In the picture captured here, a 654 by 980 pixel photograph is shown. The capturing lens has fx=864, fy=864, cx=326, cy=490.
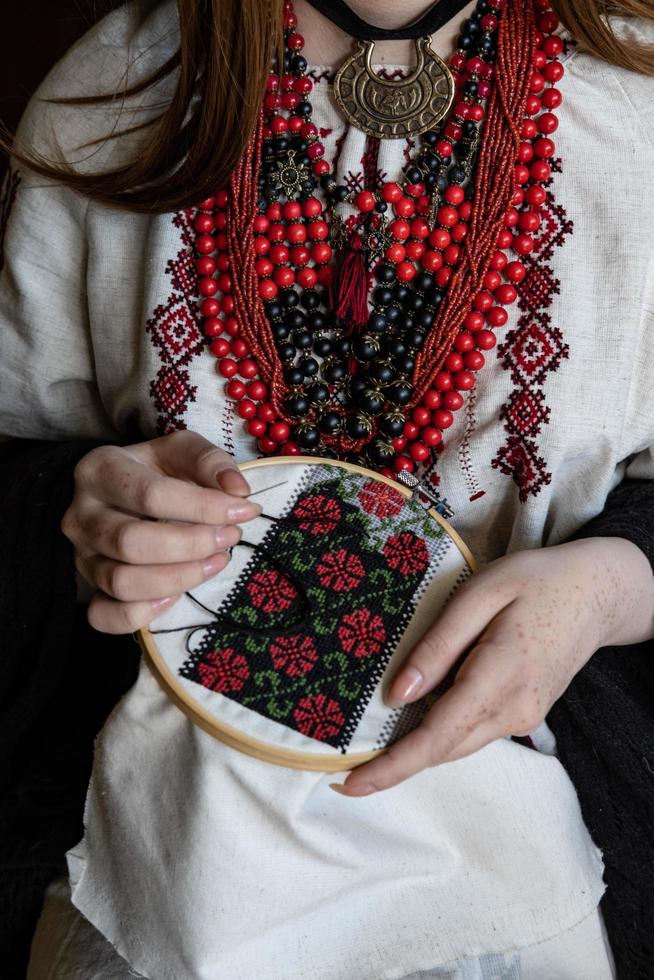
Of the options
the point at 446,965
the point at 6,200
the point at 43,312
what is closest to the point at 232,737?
the point at 446,965

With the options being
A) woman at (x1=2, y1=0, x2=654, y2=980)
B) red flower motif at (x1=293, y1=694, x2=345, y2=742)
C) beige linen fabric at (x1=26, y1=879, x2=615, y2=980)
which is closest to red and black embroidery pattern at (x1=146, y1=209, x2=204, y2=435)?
woman at (x1=2, y1=0, x2=654, y2=980)

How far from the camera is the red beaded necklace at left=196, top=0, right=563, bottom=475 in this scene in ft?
2.54

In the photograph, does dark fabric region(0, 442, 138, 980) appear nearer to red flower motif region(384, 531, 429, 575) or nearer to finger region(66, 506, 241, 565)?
finger region(66, 506, 241, 565)

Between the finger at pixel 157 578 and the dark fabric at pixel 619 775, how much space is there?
359mm

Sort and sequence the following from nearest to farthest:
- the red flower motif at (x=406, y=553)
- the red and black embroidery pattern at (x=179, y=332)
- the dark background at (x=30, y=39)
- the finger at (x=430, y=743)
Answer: the finger at (x=430, y=743)
the red flower motif at (x=406, y=553)
the red and black embroidery pattern at (x=179, y=332)
the dark background at (x=30, y=39)

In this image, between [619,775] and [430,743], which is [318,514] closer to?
[430,743]

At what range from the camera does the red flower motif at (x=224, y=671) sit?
2.14 feet

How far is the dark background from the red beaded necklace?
46 cm

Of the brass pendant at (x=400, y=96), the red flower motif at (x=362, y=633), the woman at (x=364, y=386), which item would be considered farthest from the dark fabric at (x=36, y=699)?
the brass pendant at (x=400, y=96)

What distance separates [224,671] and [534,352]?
390 mm

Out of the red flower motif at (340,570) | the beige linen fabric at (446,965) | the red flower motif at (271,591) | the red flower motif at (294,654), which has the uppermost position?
the red flower motif at (340,570)

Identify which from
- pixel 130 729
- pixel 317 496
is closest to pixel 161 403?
pixel 317 496

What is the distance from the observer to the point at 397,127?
A: 31.1 inches

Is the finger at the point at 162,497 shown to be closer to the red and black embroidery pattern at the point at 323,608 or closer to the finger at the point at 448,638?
the red and black embroidery pattern at the point at 323,608
